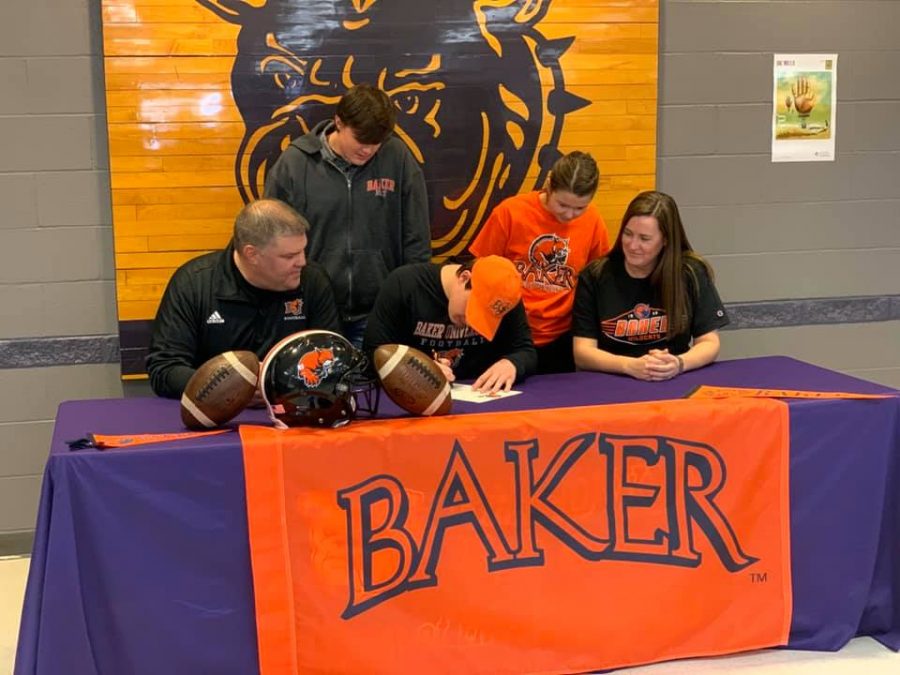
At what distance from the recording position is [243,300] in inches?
119

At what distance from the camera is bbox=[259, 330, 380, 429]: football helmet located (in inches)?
98.0

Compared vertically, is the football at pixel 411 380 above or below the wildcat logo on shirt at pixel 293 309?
below

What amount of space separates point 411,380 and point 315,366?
0.88ft

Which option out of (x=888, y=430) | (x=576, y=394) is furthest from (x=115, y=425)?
(x=888, y=430)

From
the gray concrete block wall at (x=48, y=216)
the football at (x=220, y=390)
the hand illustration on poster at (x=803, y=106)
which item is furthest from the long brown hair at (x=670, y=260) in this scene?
the gray concrete block wall at (x=48, y=216)

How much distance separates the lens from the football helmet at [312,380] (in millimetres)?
2488

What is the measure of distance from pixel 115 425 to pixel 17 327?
1308 mm

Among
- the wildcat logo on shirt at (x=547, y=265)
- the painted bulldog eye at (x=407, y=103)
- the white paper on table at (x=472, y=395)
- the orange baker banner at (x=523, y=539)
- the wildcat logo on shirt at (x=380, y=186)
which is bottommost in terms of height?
the orange baker banner at (x=523, y=539)

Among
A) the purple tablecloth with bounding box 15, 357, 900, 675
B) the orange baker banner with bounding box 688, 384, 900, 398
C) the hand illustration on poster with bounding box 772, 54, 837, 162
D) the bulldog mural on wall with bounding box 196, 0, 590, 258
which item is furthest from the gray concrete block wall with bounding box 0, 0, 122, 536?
the hand illustration on poster with bounding box 772, 54, 837, 162

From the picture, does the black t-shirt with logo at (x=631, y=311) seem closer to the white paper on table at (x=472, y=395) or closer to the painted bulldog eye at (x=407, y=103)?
the white paper on table at (x=472, y=395)

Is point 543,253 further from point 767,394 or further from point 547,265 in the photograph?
point 767,394

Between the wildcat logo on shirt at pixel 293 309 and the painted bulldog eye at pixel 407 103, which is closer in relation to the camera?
the wildcat logo on shirt at pixel 293 309

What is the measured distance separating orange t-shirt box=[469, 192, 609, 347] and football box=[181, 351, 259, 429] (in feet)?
4.27

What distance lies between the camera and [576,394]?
2.96 meters
